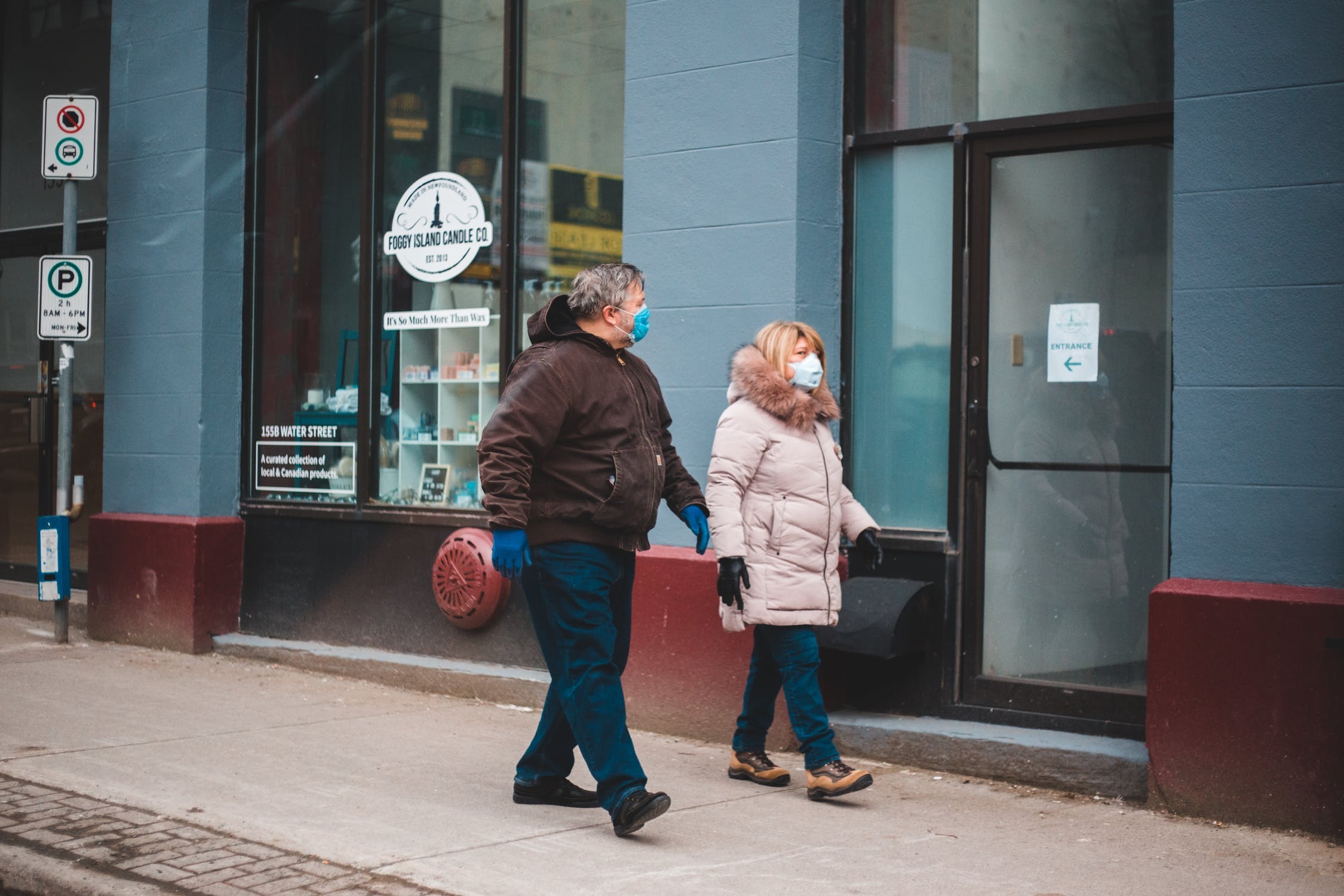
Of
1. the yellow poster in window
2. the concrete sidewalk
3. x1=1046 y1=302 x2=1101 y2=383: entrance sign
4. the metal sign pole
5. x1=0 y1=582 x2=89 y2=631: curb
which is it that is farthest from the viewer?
x1=0 y1=582 x2=89 y2=631: curb

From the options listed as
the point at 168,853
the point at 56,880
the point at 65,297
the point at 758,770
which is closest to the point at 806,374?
the point at 758,770

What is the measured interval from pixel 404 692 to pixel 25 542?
5006mm

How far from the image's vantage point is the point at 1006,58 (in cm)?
670

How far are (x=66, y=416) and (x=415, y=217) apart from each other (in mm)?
2715

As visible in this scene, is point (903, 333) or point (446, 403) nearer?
point (903, 333)

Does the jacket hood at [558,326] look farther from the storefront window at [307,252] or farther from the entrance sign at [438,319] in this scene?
the storefront window at [307,252]

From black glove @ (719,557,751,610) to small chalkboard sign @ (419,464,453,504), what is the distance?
137 inches

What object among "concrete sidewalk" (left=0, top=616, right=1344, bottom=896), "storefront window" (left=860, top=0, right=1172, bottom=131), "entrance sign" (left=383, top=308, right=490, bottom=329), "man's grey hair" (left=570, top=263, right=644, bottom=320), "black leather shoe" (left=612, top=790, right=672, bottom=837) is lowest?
"concrete sidewalk" (left=0, top=616, right=1344, bottom=896)

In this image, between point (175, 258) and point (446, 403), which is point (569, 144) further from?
point (175, 258)

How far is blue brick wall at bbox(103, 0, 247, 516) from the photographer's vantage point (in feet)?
31.1

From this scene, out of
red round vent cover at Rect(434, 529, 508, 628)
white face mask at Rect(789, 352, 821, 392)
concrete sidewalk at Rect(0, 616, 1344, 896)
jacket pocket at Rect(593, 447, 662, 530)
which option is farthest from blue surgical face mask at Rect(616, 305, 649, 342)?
red round vent cover at Rect(434, 529, 508, 628)

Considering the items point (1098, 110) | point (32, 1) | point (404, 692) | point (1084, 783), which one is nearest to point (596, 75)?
point (1098, 110)

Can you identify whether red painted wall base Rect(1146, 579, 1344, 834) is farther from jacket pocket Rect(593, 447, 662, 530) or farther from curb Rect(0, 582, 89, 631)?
curb Rect(0, 582, 89, 631)

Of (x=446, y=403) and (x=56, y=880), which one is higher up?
(x=446, y=403)
